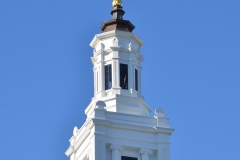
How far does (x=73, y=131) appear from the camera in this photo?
70.4 meters

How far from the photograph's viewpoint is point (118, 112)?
68000 mm

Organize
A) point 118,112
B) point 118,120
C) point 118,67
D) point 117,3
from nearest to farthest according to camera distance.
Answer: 1. point 118,120
2. point 118,112
3. point 118,67
4. point 117,3

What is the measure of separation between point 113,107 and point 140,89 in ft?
9.36

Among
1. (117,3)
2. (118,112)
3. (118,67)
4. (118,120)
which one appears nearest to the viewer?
(118,120)

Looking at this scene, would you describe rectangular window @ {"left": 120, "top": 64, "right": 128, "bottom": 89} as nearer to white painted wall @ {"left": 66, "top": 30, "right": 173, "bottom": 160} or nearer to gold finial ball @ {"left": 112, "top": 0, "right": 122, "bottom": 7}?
white painted wall @ {"left": 66, "top": 30, "right": 173, "bottom": 160}

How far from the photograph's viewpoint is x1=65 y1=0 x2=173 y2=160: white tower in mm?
66625

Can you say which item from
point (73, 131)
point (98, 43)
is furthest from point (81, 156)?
point (98, 43)

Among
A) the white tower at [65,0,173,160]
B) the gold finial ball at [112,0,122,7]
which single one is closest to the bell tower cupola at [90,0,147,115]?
Answer: the white tower at [65,0,173,160]

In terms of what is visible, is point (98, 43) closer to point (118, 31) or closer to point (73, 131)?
point (118, 31)

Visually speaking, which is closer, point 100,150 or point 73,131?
point 100,150

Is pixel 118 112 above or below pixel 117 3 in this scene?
below

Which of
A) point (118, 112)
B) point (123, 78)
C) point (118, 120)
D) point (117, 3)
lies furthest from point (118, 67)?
point (117, 3)

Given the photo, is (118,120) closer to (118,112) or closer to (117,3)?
(118,112)

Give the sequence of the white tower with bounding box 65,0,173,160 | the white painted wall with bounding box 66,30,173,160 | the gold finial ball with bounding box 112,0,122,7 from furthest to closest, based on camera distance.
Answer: the gold finial ball with bounding box 112,0,122,7
the white tower with bounding box 65,0,173,160
the white painted wall with bounding box 66,30,173,160
